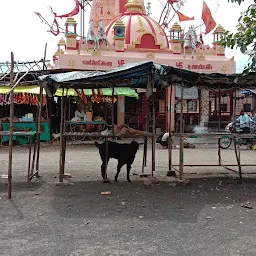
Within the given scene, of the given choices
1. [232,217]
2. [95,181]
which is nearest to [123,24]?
[95,181]

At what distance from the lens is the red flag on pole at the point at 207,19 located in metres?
20.2

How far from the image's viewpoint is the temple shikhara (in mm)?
17875

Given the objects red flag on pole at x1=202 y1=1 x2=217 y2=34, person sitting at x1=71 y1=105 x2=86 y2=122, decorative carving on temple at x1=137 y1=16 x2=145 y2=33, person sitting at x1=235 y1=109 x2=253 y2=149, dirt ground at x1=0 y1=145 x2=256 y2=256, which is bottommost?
dirt ground at x1=0 y1=145 x2=256 y2=256

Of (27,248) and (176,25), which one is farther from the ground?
(176,25)

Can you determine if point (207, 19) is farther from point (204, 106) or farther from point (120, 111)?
point (120, 111)

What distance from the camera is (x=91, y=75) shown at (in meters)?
7.20

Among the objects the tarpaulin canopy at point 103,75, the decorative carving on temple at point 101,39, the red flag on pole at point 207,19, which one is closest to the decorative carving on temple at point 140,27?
the decorative carving on temple at point 101,39

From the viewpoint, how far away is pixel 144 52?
1877 cm

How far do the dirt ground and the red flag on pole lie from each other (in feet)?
43.4

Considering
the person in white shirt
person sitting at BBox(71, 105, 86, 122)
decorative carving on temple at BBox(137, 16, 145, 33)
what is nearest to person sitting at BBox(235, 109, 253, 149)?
the person in white shirt

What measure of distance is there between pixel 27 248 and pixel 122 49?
15172 mm

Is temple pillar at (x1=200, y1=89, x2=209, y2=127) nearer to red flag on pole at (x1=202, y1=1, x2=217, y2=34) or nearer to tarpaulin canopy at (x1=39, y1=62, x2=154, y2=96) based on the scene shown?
red flag on pole at (x1=202, y1=1, x2=217, y2=34)

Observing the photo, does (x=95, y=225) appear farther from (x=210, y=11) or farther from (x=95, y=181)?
(x=210, y=11)

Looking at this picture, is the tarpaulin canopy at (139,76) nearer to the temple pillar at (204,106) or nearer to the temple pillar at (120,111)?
the temple pillar at (120,111)
